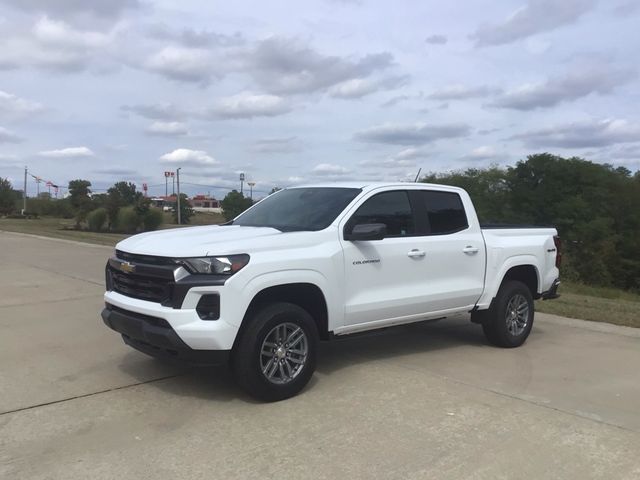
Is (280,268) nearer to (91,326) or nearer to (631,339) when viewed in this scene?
(91,326)

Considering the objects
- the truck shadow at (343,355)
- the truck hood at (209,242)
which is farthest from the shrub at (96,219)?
the truck hood at (209,242)

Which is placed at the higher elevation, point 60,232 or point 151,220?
point 151,220

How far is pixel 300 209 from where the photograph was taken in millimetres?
6062

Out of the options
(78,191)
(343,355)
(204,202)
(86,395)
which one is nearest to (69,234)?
(343,355)

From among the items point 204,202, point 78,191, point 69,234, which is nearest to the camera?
point 69,234

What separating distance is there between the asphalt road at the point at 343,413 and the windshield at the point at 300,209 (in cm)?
145

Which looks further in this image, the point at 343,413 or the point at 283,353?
the point at 283,353

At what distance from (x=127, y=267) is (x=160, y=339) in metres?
0.80

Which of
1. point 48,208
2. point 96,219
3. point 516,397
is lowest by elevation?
point 516,397

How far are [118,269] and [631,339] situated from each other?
6227 millimetres

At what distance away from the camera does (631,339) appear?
25.1ft

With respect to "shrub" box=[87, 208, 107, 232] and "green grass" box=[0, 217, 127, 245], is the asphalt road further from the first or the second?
"shrub" box=[87, 208, 107, 232]

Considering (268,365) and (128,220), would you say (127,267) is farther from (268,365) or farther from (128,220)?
(128,220)

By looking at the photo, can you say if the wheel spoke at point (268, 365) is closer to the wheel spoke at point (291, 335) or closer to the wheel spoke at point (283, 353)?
the wheel spoke at point (283, 353)
